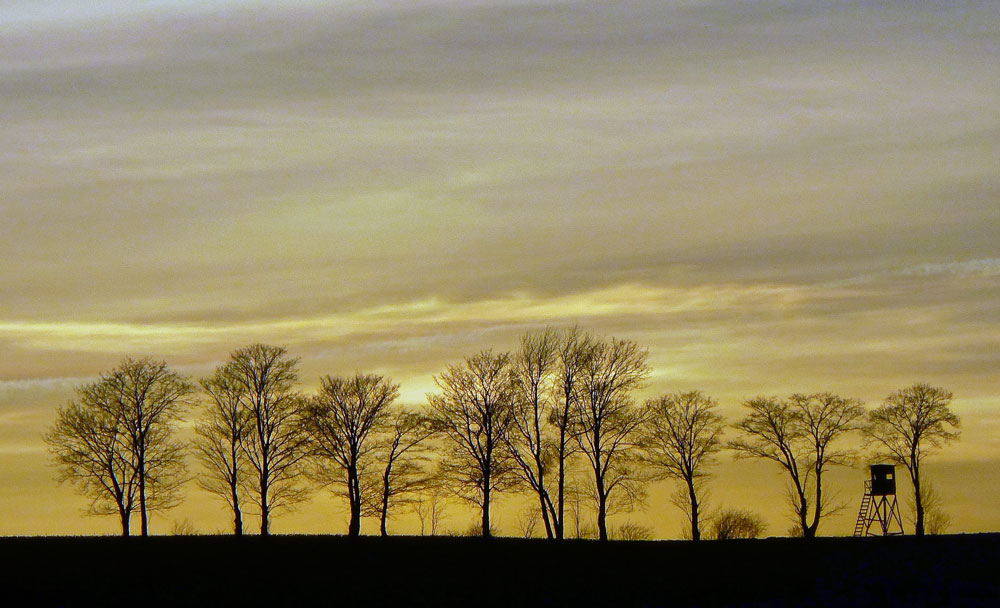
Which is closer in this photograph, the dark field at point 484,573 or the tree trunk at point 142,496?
the dark field at point 484,573

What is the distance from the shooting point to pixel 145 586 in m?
43.8

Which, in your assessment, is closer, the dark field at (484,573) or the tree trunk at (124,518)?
the dark field at (484,573)

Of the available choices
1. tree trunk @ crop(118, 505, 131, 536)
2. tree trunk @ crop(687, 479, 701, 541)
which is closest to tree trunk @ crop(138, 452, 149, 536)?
tree trunk @ crop(118, 505, 131, 536)

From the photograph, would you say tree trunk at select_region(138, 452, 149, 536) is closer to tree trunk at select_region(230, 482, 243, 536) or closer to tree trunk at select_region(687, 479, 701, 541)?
tree trunk at select_region(230, 482, 243, 536)

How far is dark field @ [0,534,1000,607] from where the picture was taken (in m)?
43.8

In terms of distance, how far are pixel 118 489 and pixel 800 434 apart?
160 ft

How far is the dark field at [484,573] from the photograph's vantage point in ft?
144

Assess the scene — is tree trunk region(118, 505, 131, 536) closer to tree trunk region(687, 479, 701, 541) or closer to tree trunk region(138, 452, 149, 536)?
tree trunk region(138, 452, 149, 536)

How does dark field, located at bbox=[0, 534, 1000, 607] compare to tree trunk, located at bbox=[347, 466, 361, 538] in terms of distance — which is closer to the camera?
dark field, located at bbox=[0, 534, 1000, 607]

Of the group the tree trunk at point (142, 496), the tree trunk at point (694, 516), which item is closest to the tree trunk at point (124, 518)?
the tree trunk at point (142, 496)

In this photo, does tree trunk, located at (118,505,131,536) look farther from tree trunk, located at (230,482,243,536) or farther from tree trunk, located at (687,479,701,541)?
tree trunk, located at (687,479,701,541)

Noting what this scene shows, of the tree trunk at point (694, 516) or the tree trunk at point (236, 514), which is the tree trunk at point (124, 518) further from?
the tree trunk at point (694, 516)

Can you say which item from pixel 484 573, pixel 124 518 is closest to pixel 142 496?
pixel 124 518

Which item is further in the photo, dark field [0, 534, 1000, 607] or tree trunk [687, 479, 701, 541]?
tree trunk [687, 479, 701, 541]
